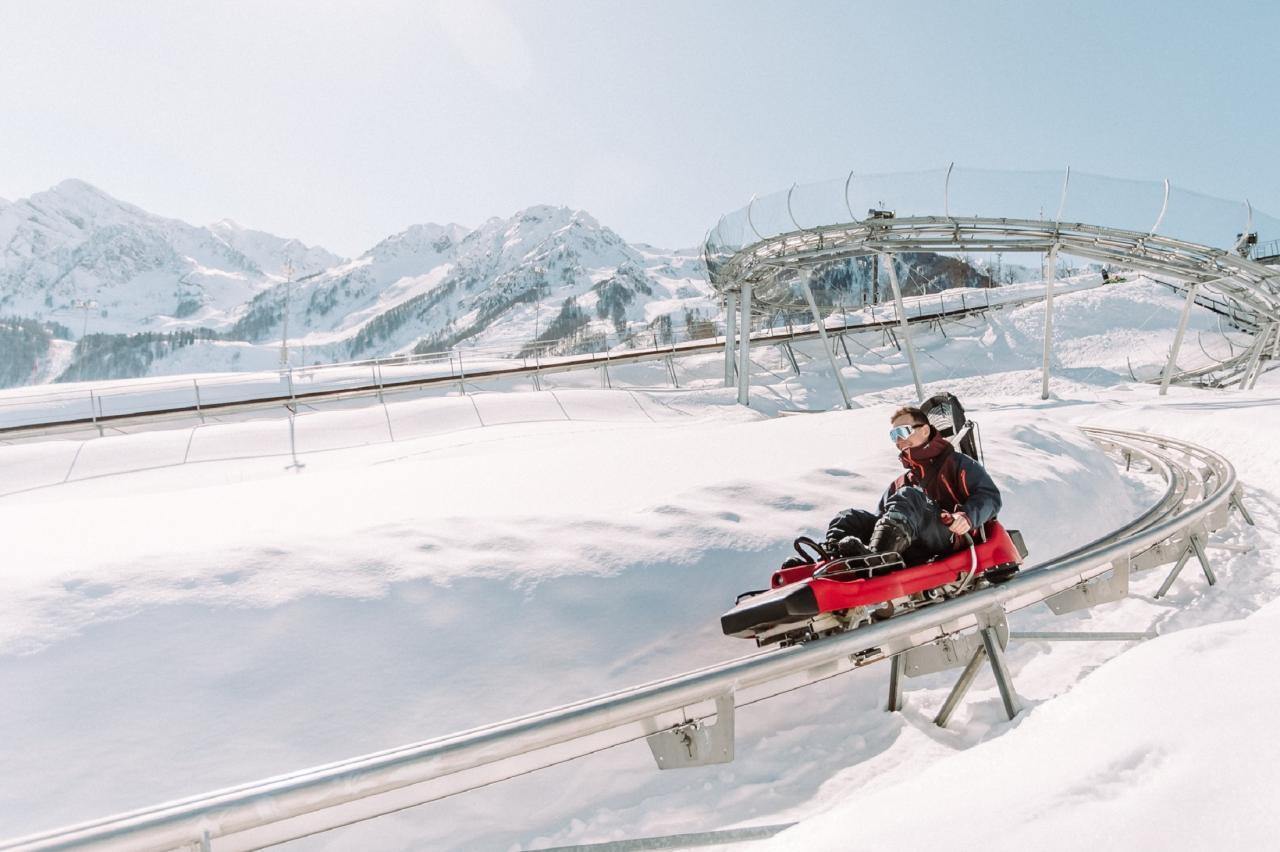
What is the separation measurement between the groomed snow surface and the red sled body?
0.73 m

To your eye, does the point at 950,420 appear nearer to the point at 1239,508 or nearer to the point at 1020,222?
the point at 1239,508

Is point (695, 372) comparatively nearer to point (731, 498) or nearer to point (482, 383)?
point (482, 383)

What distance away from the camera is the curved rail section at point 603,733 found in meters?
2.13

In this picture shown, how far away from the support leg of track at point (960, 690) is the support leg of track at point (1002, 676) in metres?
0.05

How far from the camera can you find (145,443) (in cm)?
1498

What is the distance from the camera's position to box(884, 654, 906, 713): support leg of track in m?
4.17

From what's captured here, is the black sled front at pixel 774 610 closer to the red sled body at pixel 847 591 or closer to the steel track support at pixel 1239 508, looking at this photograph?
the red sled body at pixel 847 591

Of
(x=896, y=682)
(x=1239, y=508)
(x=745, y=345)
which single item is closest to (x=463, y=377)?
(x=745, y=345)

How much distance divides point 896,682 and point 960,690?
36 cm

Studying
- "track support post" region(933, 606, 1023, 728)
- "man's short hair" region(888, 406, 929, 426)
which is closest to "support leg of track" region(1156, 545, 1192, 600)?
→ "track support post" region(933, 606, 1023, 728)

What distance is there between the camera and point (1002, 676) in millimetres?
3871

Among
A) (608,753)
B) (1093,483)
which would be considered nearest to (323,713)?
(608,753)

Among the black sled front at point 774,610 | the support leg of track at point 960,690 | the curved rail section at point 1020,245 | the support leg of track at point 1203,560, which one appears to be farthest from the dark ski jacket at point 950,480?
the curved rail section at point 1020,245

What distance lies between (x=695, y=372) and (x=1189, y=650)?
33.9 meters
